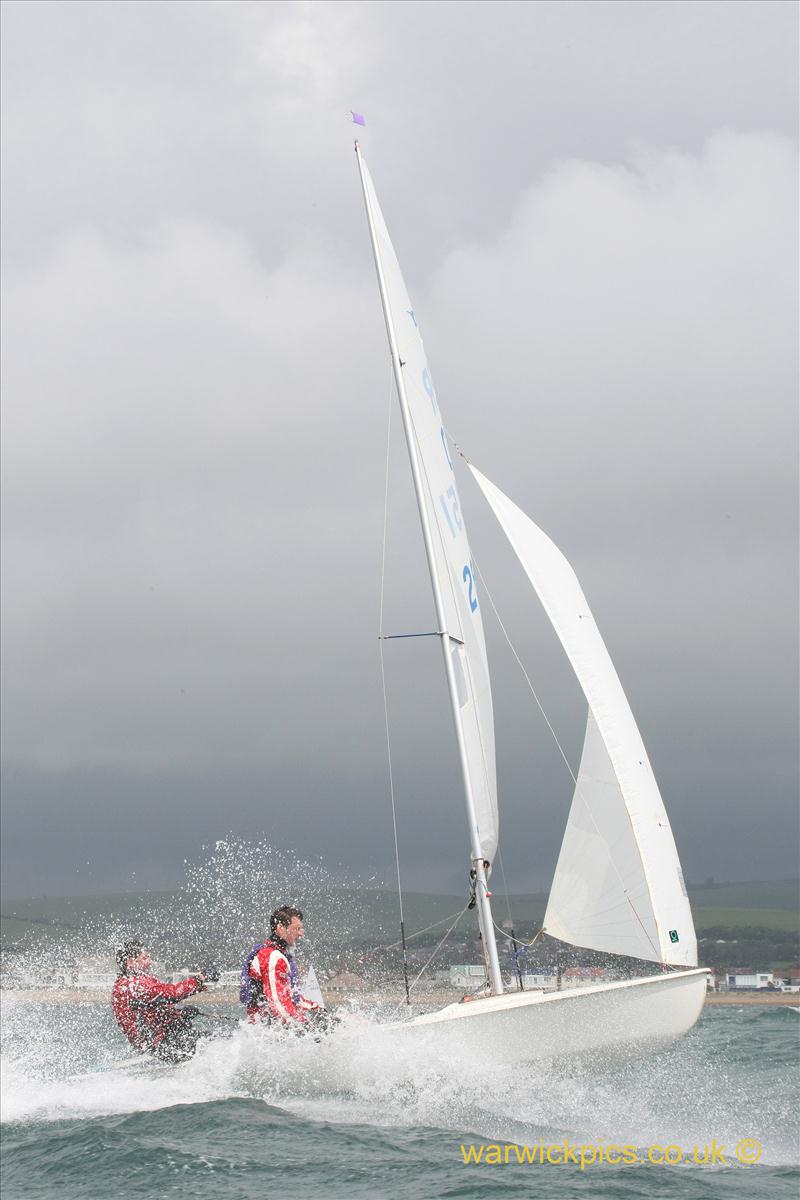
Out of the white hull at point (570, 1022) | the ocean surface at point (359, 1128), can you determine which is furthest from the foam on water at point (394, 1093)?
the white hull at point (570, 1022)

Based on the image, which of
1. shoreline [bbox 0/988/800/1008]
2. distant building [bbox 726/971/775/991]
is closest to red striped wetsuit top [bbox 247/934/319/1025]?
shoreline [bbox 0/988/800/1008]

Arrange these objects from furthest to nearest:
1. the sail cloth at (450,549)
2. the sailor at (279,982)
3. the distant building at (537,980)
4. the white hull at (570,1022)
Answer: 1. the sail cloth at (450,549)
2. the distant building at (537,980)
3. the sailor at (279,982)
4. the white hull at (570,1022)

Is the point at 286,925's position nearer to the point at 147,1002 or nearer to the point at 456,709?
the point at 147,1002

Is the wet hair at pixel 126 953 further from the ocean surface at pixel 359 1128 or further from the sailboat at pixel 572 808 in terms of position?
the sailboat at pixel 572 808

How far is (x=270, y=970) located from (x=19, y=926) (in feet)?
319

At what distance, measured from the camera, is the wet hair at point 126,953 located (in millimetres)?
9164

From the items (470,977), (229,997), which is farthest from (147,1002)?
(229,997)

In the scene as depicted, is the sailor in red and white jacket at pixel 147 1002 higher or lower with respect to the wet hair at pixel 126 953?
lower

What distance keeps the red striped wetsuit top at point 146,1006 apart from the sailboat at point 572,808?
1896mm

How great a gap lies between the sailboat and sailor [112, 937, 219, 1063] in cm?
181

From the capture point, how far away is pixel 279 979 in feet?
28.0

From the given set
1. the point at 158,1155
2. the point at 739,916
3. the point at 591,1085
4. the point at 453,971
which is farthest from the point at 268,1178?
the point at 739,916

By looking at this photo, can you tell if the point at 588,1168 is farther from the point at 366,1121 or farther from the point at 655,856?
the point at 655,856

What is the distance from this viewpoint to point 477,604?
11.0m
